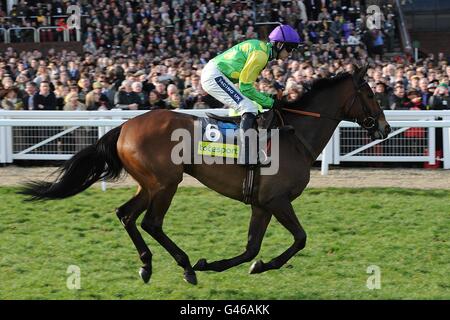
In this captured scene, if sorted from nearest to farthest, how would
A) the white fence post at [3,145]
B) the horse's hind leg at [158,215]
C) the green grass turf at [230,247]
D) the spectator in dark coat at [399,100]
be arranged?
1. the green grass turf at [230,247]
2. the horse's hind leg at [158,215]
3. the white fence post at [3,145]
4. the spectator in dark coat at [399,100]

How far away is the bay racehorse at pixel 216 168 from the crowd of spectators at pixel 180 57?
439cm

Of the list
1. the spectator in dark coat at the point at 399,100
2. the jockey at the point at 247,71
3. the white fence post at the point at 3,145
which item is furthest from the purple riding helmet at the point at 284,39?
the white fence post at the point at 3,145

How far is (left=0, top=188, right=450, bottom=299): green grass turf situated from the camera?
637 cm

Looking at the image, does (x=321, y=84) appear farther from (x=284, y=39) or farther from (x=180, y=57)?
(x=180, y=57)

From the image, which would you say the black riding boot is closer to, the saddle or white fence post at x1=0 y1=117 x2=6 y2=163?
the saddle

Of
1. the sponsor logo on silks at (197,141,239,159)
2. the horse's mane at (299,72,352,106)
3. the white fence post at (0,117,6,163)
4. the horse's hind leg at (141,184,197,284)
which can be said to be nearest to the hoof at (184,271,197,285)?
the horse's hind leg at (141,184,197,284)

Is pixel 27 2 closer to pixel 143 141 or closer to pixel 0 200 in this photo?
pixel 0 200

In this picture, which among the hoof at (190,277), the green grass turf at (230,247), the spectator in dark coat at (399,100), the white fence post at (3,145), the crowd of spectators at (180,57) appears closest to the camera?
the green grass turf at (230,247)

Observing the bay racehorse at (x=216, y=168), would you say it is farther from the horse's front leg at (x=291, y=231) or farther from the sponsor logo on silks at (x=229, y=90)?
the sponsor logo on silks at (x=229, y=90)

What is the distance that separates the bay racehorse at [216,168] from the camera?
21.4 feet

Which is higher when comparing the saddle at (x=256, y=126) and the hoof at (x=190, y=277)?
the saddle at (x=256, y=126)

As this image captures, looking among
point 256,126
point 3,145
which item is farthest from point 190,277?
point 3,145

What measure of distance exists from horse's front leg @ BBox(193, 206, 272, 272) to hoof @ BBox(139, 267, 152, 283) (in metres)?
0.35

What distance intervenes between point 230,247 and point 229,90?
58.3 inches
